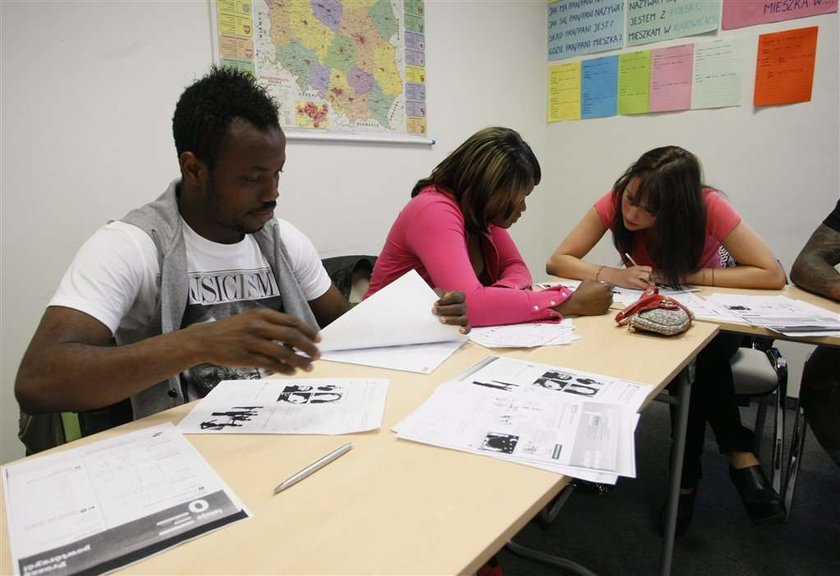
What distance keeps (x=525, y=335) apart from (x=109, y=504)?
2.97 feet

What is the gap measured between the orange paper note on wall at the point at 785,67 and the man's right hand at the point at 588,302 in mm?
1656

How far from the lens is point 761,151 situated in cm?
248

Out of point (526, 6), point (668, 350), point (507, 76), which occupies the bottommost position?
point (668, 350)

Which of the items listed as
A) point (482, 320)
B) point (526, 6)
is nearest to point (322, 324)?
point (482, 320)

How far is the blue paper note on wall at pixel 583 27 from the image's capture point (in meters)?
2.81

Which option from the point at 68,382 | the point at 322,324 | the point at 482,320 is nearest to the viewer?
the point at 68,382

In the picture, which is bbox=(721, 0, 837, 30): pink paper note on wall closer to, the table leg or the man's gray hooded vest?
the table leg

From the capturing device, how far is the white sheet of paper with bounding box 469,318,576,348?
3.96 ft

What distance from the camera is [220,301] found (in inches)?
46.1

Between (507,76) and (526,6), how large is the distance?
0.44 m

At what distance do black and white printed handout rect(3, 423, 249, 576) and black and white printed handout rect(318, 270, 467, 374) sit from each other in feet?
1.36

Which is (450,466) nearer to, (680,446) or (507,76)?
(680,446)

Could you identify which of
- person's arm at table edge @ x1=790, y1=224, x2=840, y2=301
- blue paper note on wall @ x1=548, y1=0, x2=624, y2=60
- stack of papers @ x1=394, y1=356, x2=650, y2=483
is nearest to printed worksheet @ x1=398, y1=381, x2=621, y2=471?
stack of papers @ x1=394, y1=356, x2=650, y2=483

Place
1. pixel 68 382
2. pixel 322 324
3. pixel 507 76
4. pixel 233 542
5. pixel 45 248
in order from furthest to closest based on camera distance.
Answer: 1. pixel 507 76
2. pixel 45 248
3. pixel 322 324
4. pixel 68 382
5. pixel 233 542
